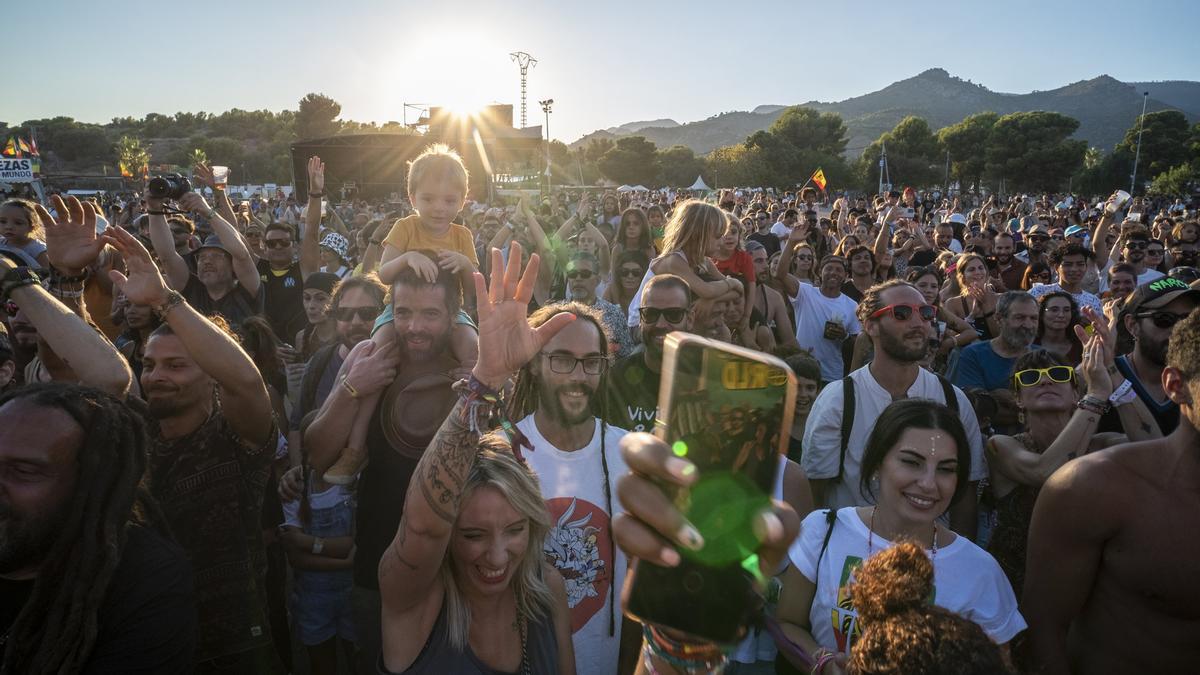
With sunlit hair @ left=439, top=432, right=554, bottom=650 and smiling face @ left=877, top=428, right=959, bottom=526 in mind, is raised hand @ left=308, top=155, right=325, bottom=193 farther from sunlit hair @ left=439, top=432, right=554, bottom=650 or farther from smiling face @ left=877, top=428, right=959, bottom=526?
smiling face @ left=877, top=428, right=959, bottom=526

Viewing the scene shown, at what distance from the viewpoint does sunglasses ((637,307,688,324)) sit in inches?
147

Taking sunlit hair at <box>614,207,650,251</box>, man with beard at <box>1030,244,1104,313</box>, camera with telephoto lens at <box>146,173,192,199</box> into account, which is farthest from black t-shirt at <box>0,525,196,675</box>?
man with beard at <box>1030,244,1104,313</box>

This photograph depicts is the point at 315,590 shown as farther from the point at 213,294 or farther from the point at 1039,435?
the point at 1039,435

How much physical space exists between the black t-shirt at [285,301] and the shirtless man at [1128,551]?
19.4 feet

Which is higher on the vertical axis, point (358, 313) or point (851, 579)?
point (358, 313)

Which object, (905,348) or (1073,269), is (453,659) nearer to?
(905,348)

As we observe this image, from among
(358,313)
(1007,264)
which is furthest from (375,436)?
(1007,264)

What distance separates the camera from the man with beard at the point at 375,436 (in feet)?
9.52

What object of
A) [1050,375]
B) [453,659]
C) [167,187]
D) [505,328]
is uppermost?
[167,187]

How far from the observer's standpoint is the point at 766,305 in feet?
20.0

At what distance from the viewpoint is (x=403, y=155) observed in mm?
41688

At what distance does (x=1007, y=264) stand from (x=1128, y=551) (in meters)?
7.74

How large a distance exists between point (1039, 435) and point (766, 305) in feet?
9.67

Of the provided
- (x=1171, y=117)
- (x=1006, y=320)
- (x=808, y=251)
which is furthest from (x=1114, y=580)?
(x=1171, y=117)
